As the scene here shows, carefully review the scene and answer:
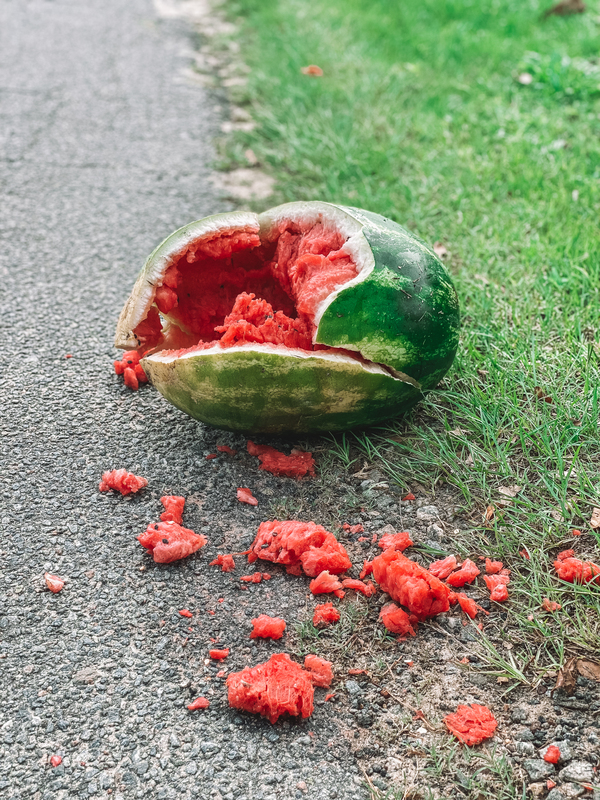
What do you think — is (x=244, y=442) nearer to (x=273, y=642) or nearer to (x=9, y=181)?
(x=273, y=642)

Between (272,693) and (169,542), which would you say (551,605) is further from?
(169,542)

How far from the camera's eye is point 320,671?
7.04ft

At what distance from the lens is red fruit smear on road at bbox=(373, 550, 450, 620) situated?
89.9 inches

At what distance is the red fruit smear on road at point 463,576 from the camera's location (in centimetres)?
241

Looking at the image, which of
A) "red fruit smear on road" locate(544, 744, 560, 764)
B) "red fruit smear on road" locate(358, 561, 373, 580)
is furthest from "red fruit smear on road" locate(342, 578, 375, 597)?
"red fruit smear on road" locate(544, 744, 560, 764)

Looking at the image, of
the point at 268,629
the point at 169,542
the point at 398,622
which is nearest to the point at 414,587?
the point at 398,622

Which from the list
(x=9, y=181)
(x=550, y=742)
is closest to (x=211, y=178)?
(x=9, y=181)

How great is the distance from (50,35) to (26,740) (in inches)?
283

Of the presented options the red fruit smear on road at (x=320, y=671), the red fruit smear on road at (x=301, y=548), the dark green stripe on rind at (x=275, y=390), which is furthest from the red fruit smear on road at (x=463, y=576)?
the dark green stripe on rind at (x=275, y=390)

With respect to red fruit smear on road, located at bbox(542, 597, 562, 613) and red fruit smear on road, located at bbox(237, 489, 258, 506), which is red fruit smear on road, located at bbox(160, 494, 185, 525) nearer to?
red fruit smear on road, located at bbox(237, 489, 258, 506)

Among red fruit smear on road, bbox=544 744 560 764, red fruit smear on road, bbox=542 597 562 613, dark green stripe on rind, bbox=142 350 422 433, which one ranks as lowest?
red fruit smear on road, bbox=544 744 560 764

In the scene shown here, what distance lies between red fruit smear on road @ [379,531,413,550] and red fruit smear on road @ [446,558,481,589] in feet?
0.60

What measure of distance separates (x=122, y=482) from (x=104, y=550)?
0.29 metres

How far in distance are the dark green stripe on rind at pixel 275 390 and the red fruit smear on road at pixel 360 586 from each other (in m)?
0.59
